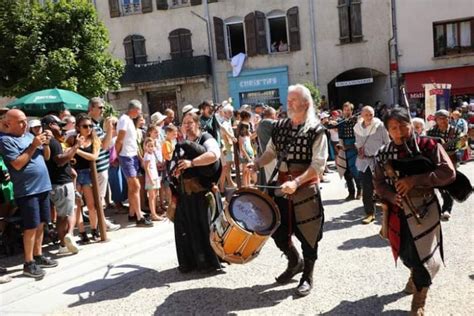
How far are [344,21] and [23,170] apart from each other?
1949 centimetres

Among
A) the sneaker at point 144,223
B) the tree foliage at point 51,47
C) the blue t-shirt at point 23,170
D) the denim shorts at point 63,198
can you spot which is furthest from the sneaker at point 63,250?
the tree foliage at point 51,47

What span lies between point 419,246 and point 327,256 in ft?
6.16

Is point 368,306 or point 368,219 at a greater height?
point 368,306

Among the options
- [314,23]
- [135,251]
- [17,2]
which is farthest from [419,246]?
[314,23]

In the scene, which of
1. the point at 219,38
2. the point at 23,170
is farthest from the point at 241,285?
the point at 219,38

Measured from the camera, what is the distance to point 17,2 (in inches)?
543

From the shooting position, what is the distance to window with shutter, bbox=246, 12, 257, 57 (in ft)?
72.9

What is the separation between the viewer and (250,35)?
2245 centimetres

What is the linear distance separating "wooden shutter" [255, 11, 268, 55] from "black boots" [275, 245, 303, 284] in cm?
1908

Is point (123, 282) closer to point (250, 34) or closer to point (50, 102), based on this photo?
point (50, 102)

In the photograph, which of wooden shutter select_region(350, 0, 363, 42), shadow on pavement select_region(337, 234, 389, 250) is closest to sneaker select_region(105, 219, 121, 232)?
shadow on pavement select_region(337, 234, 389, 250)

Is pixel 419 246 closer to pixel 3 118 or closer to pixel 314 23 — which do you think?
pixel 3 118

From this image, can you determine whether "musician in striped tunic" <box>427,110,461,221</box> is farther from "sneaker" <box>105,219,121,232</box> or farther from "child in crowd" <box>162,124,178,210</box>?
"sneaker" <box>105,219,121,232</box>

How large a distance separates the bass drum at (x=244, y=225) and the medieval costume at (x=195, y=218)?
30.8 inches
